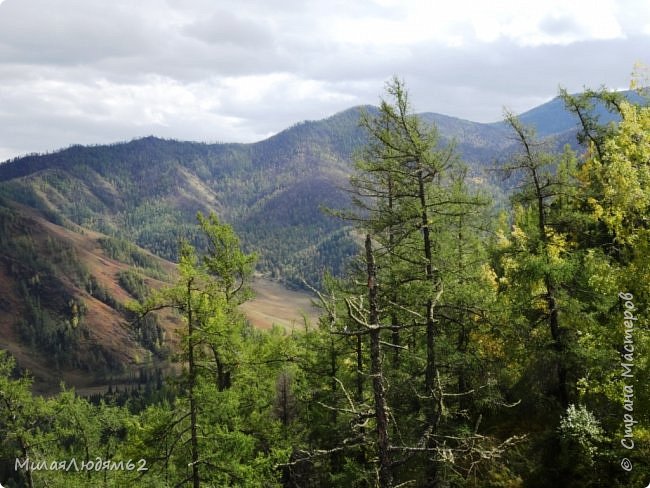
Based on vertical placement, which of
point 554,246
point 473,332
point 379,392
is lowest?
point 473,332

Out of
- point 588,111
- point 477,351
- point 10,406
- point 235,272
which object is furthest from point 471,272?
point 10,406

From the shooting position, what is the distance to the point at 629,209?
1391 centimetres

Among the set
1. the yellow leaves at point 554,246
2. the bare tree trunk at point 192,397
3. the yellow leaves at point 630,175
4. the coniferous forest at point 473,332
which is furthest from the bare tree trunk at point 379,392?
the yellow leaves at point 554,246

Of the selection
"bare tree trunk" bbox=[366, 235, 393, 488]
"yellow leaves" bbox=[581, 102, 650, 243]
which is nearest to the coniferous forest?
"yellow leaves" bbox=[581, 102, 650, 243]

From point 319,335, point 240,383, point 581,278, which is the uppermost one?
point 581,278

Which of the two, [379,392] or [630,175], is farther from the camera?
[630,175]

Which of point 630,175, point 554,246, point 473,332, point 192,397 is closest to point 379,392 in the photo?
point 630,175

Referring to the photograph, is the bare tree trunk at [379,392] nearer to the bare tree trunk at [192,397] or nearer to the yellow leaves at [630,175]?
the yellow leaves at [630,175]

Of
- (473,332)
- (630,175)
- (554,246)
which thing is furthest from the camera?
(473,332)

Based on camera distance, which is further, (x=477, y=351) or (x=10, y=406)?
(x=10, y=406)

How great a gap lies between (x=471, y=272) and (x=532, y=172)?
16.6 ft

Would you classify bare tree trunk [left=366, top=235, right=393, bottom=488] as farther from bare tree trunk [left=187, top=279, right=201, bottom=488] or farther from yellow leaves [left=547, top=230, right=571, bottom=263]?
yellow leaves [left=547, top=230, right=571, bottom=263]

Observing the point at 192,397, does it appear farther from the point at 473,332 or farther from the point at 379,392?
the point at 379,392

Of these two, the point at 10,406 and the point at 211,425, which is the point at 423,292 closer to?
the point at 211,425
